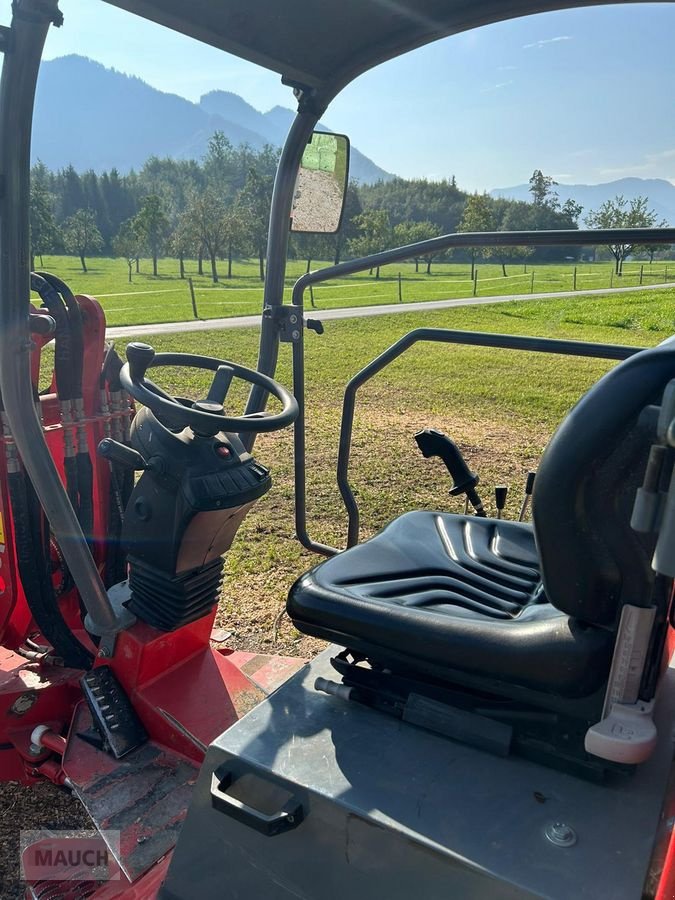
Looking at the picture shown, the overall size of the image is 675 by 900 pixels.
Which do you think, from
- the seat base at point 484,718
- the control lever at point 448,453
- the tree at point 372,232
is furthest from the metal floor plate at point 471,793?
the tree at point 372,232

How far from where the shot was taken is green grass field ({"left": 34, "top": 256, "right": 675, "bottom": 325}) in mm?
18359

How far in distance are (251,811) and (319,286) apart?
82.7 feet

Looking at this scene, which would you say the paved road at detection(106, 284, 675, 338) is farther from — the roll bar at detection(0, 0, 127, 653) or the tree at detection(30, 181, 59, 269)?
the roll bar at detection(0, 0, 127, 653)

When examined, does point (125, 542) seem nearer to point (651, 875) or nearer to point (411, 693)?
point (411, 693)

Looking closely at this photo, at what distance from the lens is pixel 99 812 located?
1485 mm

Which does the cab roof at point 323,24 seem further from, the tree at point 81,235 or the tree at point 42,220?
the tree at point 81,235

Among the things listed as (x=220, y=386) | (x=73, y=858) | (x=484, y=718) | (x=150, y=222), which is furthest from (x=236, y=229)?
(x=484, y=718)

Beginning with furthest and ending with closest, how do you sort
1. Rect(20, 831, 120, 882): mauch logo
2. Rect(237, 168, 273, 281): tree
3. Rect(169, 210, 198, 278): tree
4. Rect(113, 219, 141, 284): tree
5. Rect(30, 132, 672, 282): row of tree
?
Rect(113, 219, 141, 284): tree, Rect(169, 210, 198, 278): tree, Rect(237, 168, 273, 281): tree, Rect(30, 132, 672, 282): row of tree, Rect(20, 831, 120, 882): mauch logo

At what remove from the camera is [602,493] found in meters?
0.93

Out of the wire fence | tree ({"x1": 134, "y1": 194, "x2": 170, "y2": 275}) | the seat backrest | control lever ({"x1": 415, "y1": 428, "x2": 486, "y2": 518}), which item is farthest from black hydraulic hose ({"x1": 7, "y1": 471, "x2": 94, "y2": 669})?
tree ({"x1": 134, "y1": 194, "x2": 170, "y2": 275})

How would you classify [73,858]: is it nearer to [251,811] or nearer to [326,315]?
[251,811]

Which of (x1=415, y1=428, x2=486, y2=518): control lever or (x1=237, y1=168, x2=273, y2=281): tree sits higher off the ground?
(x1=237, y1=168, x2=273, y2=281): tree

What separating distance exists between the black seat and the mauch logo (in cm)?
69

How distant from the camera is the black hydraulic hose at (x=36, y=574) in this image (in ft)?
5.65
